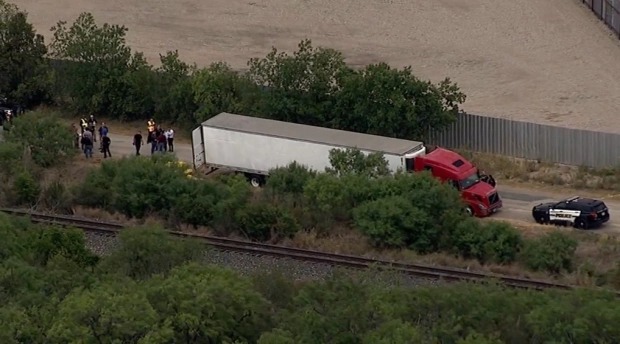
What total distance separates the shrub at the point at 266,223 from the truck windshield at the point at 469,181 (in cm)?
526

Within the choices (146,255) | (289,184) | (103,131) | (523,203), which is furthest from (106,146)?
(146,255)

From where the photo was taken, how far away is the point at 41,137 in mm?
48594

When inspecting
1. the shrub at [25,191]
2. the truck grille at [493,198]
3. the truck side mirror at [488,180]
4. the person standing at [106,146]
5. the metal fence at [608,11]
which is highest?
the metal fence at [608,11]

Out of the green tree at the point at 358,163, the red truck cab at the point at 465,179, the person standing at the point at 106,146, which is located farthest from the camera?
the person standing at the point at 106,146

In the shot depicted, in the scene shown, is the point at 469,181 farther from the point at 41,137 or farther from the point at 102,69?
the point at 102,69

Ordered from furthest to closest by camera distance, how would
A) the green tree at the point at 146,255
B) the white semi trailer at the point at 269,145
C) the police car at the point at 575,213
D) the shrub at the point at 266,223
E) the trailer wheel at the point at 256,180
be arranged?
1. the trailer wheel at the point at 256,180
2. the white semi trailer at the point at 269,145
3. the police car at the point at 575,213
4. the shrub at the point at 266,223
5. the green tree at the point at 146,255

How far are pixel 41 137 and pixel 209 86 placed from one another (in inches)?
230

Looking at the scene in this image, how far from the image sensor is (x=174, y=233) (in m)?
Answer: 41.2

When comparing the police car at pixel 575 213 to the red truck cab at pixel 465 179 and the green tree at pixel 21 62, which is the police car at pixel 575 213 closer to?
the red truck cab at pixel 465 179

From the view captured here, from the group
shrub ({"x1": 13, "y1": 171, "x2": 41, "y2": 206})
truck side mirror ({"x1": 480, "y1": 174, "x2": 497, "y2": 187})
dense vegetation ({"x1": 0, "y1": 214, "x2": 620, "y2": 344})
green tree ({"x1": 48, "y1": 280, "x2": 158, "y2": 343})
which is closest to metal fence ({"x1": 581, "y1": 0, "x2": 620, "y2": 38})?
truck side mirror ({"x1": 480, "y1": 174, "x2": 497, "y2": 187})

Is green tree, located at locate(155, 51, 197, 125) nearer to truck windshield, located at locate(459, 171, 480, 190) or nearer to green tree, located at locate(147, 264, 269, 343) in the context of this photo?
truck windshield, located at locate(459, 171, 480, 190)

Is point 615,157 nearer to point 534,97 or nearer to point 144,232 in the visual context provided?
point 534,97

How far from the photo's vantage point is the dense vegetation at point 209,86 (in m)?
48.6

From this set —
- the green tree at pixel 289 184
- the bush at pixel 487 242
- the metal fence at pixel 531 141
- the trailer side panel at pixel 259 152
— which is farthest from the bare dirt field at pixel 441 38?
the bush at pixel 487 242
